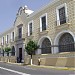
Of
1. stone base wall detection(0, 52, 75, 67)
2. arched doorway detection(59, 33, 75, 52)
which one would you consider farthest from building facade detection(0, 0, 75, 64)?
stone base wall detection(0, 52, 75, 67)

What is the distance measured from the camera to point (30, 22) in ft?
120

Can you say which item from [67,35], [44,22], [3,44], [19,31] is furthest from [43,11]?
[3,44]

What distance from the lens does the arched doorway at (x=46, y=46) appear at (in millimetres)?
30544

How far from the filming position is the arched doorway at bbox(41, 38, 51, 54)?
30.5 metres

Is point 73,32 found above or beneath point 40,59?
above

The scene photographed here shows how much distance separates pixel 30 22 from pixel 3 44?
20257mm

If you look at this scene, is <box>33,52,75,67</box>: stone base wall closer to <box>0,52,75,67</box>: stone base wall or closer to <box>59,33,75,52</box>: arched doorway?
<box>0,52,75,67</box>: stone base wall

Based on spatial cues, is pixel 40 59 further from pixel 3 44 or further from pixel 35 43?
pixel 3 44

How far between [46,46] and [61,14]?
19.6 ft

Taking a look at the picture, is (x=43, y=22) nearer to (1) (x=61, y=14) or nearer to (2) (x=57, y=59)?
(1) (x=61, y=14)

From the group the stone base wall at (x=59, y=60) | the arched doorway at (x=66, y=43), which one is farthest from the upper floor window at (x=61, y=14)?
the stone base wall at (x=59, y=60)

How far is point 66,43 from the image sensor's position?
87.0ft

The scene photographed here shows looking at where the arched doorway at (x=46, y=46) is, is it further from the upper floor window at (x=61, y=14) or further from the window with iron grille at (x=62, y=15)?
the window with iron grille at (x=62, y=15)

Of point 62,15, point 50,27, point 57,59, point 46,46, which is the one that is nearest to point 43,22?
point 50,27
